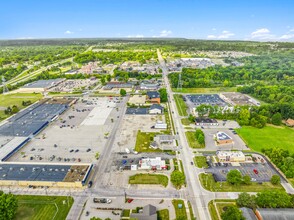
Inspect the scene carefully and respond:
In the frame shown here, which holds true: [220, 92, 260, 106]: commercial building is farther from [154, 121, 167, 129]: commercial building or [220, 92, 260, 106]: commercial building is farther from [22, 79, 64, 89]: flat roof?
[22, 79, 64, 89]: flat roof

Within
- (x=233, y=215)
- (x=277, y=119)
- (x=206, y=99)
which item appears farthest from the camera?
(x=206, y=99)

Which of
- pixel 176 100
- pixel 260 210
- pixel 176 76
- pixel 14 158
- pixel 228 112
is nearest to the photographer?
pixel 260 210

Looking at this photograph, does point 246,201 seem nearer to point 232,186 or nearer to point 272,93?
point 232,186

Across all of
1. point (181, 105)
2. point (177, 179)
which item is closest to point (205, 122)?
point (181, 105)

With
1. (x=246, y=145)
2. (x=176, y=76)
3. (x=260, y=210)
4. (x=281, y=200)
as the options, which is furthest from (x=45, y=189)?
(x=176, y=76)

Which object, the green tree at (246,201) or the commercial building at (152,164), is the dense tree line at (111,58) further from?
the green tree at (246,201)

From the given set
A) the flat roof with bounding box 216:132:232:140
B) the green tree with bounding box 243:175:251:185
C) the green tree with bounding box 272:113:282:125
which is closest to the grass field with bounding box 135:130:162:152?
the flat roof with bounding box 216:132:232:140

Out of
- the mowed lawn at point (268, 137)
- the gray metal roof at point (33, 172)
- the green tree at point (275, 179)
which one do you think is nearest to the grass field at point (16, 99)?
the gray metal roof at point (33, 172)

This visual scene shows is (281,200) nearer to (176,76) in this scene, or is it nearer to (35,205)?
(35,205)
